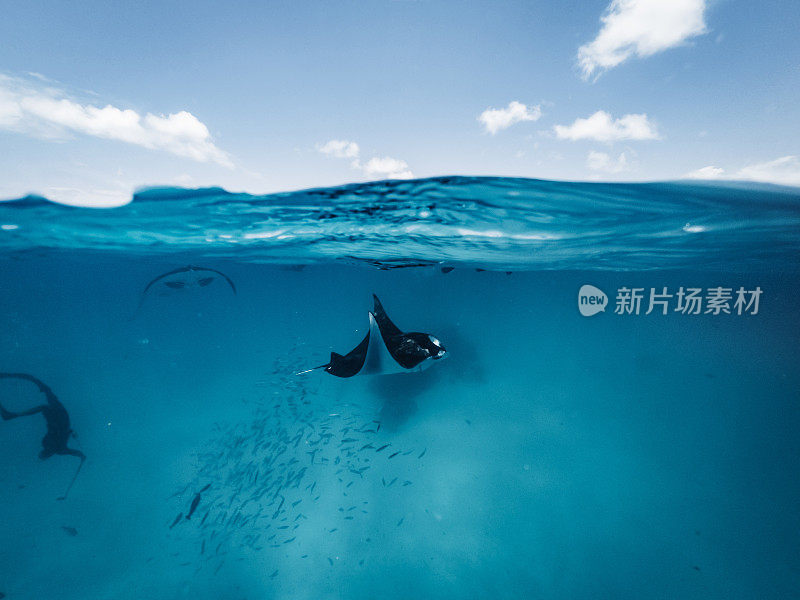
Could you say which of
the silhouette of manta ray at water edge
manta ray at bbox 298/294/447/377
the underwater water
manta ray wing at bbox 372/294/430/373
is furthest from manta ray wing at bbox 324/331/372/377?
the silhouette of manta ray at water edge

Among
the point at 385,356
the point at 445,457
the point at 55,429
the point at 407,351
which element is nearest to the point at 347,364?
the point at 385,356

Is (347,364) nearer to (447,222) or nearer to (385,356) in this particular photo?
(385,356)

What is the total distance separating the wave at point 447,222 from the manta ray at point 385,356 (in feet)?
10.1

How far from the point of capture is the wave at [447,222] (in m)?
7.02

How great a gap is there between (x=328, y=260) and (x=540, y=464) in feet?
45.4

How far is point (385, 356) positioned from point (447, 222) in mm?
4132

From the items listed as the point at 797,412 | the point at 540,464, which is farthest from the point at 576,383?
the point at 797,412

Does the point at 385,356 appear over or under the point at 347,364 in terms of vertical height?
over

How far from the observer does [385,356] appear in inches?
305

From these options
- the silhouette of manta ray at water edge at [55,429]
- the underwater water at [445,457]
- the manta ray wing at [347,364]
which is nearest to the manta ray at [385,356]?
the manta ray wing at [347,364]

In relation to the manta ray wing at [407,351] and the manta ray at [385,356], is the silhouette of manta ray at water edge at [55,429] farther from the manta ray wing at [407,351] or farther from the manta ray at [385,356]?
the manta ray wing at [407,351]

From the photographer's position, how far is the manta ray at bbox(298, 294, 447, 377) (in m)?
7.47

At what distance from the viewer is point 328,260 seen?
1764 centimetres

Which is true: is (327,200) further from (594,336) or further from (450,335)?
(594,336)
